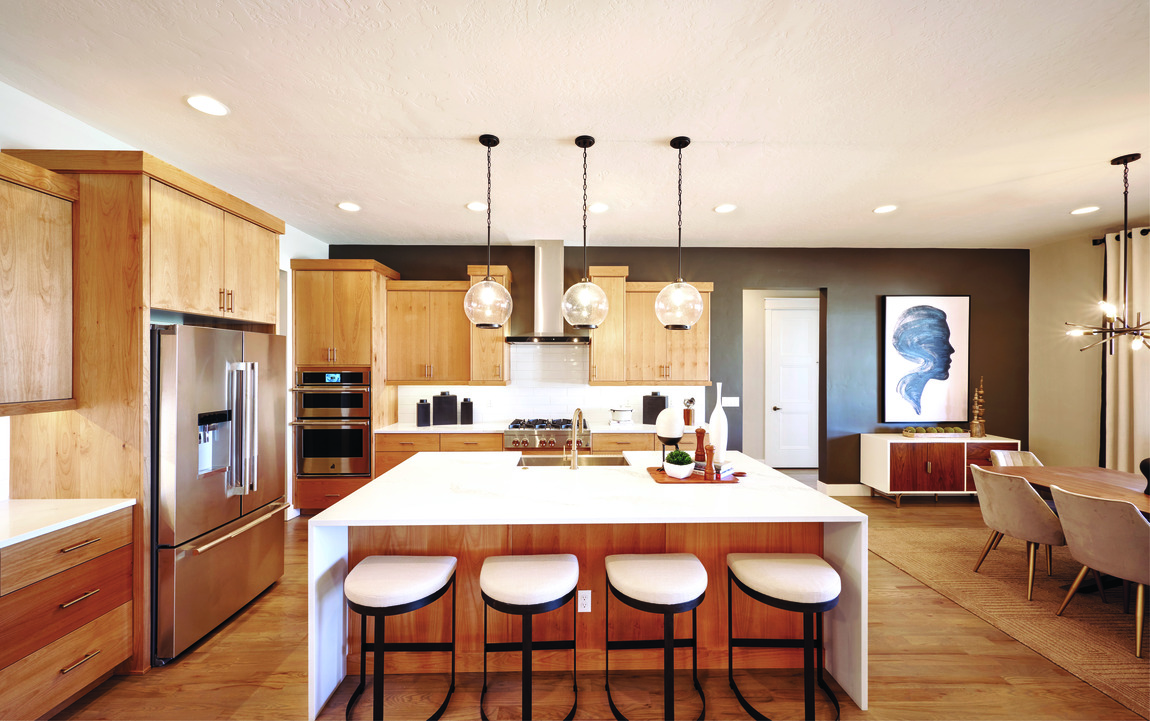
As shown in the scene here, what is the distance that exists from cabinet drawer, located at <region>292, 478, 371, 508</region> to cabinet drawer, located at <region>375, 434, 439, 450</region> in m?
0.36

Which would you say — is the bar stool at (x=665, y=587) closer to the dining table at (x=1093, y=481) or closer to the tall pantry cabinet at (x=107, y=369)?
the tall pantry cabinet at (x=107, y=369)

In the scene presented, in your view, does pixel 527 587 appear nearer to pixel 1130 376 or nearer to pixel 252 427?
pixel 252 427

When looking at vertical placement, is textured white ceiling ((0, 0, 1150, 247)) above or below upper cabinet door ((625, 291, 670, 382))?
above

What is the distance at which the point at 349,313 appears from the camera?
4371mm

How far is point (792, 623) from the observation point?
7.43 feet

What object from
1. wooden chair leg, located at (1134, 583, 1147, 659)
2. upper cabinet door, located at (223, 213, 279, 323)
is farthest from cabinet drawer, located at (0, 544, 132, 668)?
wooden chair leg, located at (1134, 583, 1147, 659)

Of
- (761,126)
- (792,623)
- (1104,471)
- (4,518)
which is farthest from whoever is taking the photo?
(1104,471)

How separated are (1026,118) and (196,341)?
14.3 ft

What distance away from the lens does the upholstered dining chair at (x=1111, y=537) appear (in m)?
2.26

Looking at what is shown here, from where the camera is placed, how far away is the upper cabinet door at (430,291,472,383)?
473 cm

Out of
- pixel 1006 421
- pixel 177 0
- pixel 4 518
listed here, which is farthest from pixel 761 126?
pixel 1006 421

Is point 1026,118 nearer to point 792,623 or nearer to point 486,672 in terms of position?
point 792,623

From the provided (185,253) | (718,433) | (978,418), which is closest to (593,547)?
(718,433)

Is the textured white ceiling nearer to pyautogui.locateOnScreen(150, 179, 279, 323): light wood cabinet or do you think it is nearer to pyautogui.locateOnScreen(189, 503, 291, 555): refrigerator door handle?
pyautogui.locateOnScreen(150, 179, 279, 323): light wood cabinet
